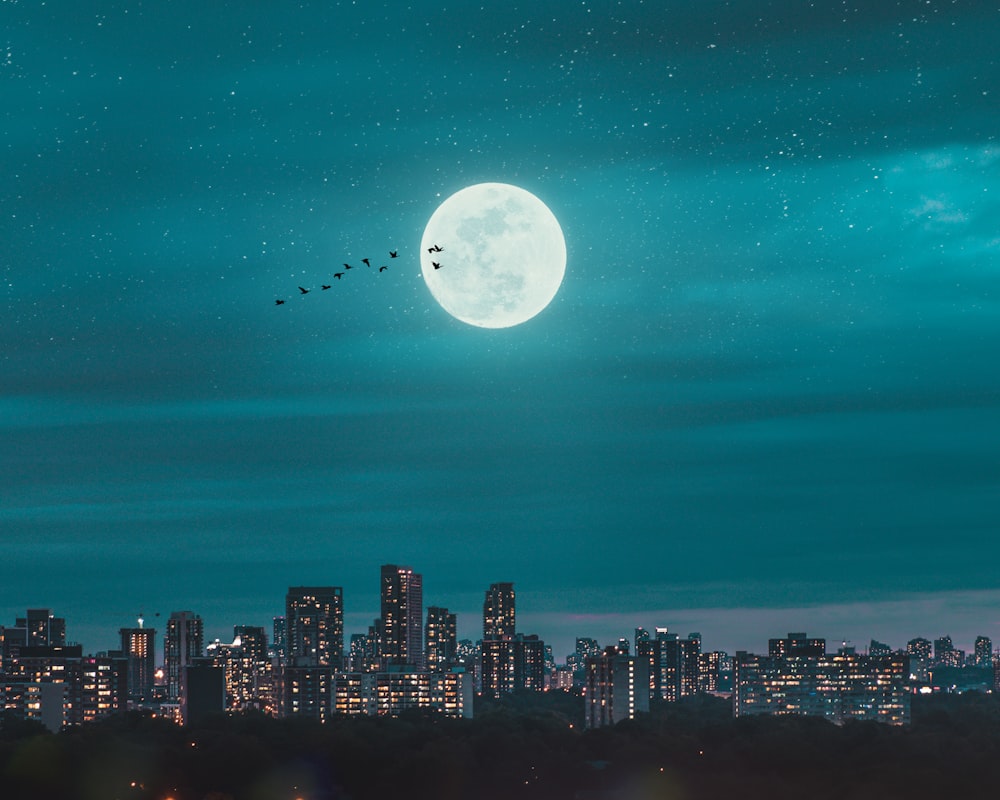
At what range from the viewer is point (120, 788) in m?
179

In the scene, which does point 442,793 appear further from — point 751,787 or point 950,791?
point 950,791

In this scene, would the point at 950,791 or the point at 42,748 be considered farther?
the point at 42,748

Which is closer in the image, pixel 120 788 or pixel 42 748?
pixel 120 788

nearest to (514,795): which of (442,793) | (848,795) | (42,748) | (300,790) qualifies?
(442,793)

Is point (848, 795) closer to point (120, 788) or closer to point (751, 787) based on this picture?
point (751, 787)

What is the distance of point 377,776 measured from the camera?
191875 millimetres

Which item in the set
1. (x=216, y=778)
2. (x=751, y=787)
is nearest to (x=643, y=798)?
(x=751, y=787)

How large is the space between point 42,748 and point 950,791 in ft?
296

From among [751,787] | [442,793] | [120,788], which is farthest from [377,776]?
[751,787]

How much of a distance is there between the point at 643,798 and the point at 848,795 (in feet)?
66.3

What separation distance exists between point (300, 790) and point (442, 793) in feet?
45.9

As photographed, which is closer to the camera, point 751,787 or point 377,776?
point 751,787

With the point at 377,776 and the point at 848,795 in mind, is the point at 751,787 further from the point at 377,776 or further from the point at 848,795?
the point at 377,776

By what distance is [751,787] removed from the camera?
17875 cm
